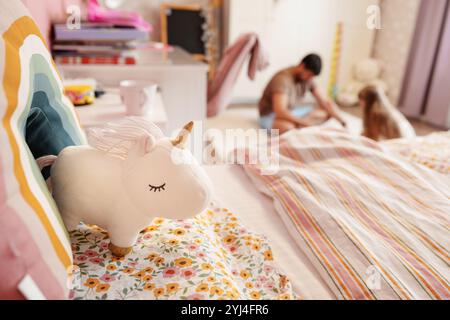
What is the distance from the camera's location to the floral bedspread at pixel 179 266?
1.91 feet

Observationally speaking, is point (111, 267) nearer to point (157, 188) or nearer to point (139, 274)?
point (139, 274)

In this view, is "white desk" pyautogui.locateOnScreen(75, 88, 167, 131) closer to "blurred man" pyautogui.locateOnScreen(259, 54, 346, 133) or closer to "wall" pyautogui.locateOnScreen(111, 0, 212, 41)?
"blurred man" pyautogui.locateOnScreen(259, 54, 346, 133)

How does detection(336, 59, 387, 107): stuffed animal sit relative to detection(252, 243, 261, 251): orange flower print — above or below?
below

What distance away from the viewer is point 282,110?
2781mm

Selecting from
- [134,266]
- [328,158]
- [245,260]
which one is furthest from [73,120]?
[328,158]

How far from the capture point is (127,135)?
0.60 metres

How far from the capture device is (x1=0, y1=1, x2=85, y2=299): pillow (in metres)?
0.45

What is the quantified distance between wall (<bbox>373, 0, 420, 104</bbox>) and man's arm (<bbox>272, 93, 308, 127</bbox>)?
180cm

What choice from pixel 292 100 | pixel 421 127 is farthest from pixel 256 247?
pixel 421 127

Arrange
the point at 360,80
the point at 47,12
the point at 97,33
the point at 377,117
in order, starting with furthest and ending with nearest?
the point at 360,80 → the point at 377,117 → the point at 97,33 → the point at 47,12

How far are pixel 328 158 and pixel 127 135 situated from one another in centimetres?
77

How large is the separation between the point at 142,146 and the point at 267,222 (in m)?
0.47

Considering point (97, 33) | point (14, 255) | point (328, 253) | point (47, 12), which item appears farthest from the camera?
point (97, 33)

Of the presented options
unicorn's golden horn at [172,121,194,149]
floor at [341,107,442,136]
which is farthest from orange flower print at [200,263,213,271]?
floor at [341,107,442,136]
